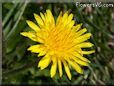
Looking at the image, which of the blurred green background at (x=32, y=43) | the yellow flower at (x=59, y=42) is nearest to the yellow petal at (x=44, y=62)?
the yellow flower at (x=59, y=42)

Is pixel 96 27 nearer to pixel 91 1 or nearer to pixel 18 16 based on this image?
pixel 91 1

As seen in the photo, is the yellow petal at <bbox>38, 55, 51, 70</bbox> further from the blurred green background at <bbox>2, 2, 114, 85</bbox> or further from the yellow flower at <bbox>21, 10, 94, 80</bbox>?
the blurred green background at <bbox>2, 2, 114, 85</bbox>

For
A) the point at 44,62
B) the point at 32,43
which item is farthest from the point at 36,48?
the point at 32,43

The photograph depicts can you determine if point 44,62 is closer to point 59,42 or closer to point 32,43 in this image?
point 59,42

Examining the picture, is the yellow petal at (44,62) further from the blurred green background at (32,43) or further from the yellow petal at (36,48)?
the blurred green background at (32,43)

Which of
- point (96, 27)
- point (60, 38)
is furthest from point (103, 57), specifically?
point (60, 38)

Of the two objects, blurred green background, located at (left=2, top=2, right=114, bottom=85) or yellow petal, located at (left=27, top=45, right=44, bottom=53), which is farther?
blurred green background, located at (left=2, top=2, right=114, bottom=85)

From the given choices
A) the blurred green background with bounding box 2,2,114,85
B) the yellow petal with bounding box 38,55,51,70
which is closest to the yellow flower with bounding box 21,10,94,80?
the yellow petal with bounding box 38,55,51,70
